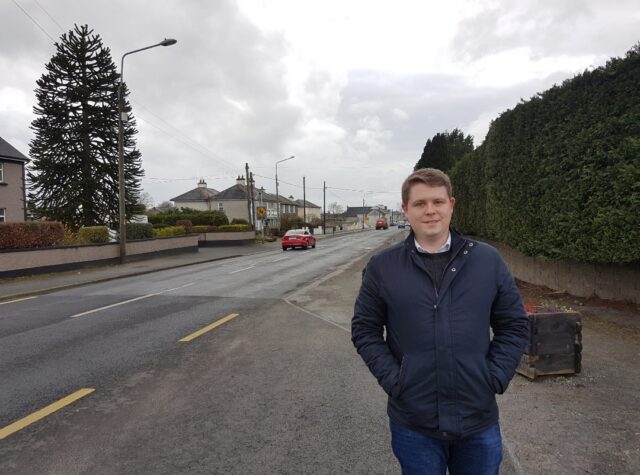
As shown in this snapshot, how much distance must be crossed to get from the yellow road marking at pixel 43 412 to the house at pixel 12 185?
2911 centimetres

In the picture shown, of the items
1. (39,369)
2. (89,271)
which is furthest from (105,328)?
(89,271)

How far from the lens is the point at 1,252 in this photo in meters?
15.7

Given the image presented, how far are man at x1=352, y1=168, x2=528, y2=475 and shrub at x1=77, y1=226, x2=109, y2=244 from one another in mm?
21987

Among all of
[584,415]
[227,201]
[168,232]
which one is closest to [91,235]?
[168,232]

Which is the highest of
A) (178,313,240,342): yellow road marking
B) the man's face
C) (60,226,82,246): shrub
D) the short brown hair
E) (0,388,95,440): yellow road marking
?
the short brown hair

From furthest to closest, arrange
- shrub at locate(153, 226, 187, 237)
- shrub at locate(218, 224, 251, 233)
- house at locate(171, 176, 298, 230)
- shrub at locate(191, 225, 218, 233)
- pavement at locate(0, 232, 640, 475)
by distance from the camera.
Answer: house at locate(171, 176, 298, 230), shrub at locate(218, 224, 251, 233), shrub at locate(191, 225, 218, 233), shrub at locate(153, 226, 187, 237), pavement at locate(0, 232, 640, 475)

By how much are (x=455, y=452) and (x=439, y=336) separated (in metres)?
0.58

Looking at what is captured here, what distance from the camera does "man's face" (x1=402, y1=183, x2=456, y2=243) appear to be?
7.07ft

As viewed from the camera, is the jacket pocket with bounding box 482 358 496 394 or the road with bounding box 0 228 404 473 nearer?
the jacket pocket with bounding box 482 358 496 394

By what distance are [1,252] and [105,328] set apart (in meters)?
10.5

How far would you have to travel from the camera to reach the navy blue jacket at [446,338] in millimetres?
2012

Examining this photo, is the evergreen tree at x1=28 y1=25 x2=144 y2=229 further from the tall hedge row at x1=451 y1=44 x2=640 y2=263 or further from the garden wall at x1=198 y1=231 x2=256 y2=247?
the tall hedge row at x1=451 y1=44 x2=640 y2=263

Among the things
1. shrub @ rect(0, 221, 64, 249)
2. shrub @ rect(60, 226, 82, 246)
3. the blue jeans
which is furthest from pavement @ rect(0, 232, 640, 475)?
shrub @ rect(60, 226, 82, 246)

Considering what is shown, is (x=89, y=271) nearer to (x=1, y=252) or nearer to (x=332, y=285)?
(x=1, y=252)
